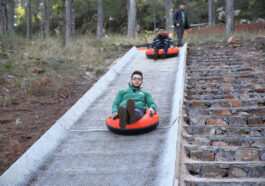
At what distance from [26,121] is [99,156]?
1.94m

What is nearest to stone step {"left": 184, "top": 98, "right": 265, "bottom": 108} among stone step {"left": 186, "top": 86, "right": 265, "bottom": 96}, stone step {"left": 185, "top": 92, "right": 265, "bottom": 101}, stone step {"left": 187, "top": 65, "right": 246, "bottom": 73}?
stone step {"left": 185, "top": 92, "right": 265, "bottom": 101}

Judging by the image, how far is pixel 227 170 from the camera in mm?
3068

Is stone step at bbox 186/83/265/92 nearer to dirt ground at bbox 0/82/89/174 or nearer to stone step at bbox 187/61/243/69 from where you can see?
stone step at bbox 187/61/243/69

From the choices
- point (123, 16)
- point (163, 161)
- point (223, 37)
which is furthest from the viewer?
point (123, 16)

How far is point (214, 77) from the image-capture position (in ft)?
22.0

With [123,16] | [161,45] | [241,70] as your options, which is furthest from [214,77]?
[123,16]

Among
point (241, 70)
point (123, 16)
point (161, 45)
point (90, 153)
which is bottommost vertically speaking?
point (90, 153)

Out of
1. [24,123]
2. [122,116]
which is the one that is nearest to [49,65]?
[24,123]

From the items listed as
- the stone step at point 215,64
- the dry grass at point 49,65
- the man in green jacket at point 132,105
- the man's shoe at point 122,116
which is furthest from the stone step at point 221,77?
the man's shoe at point 122,116

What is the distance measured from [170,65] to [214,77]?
208cm

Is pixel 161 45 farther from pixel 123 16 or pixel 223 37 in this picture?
pixel 123 16

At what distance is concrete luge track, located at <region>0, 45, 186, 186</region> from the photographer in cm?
321

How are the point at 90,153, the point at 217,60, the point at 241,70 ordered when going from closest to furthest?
the point at 90,153
the point at 241,70
the point at 217,60

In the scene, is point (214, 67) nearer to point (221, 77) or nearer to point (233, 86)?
point (221, 77)
